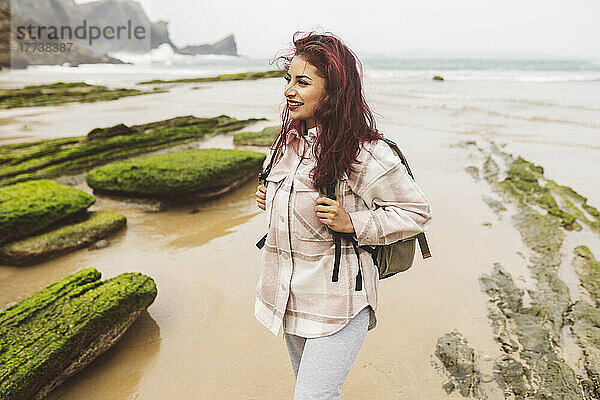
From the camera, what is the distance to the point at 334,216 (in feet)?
6.53

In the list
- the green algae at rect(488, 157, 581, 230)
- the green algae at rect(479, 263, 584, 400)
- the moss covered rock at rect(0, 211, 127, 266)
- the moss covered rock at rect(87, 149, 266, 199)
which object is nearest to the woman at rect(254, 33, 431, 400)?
the green algae at rect(479, 263, 584, 400)

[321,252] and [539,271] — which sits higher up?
[321,252]

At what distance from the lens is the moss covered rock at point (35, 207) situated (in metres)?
5.27

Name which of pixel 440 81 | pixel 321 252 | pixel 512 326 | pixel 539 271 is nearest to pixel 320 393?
pixel 321 252

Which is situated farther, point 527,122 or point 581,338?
point 527,122

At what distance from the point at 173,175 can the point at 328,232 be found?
17.1 ft

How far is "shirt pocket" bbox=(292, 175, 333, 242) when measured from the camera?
2.11 metres

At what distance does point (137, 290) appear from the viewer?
150 inches

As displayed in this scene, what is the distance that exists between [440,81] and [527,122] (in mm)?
20437

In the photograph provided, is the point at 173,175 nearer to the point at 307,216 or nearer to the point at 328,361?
the point at 307,216

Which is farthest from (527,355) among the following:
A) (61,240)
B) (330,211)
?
(61,240)

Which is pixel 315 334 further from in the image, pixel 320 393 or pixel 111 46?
pixel 111 46

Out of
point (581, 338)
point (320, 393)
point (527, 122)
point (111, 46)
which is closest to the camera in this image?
point (320, 393)

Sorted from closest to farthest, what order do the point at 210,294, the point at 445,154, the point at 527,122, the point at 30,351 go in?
the point at 30,351, the point at 210,294, the point at 445,154, the point at 527,122
